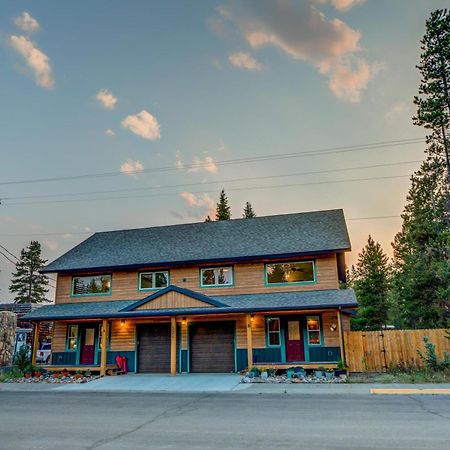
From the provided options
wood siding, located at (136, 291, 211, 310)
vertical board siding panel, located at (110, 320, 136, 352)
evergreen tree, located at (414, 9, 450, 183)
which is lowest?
vertical board siding panel, located at (110, 320, 136, 352)

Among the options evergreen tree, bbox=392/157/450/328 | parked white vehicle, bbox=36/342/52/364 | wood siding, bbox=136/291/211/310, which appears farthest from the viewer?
evergreen tree, bbox=392/157/450/328

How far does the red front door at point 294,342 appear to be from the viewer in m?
19.2

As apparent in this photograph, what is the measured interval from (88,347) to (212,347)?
6763mm

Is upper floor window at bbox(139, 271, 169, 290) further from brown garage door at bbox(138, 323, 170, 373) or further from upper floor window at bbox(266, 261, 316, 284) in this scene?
upper floor window at bbox(266, 261, 316, 284)

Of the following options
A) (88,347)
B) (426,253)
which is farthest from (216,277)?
(426,253)

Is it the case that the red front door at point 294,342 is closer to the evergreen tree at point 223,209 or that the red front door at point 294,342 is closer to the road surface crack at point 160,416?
the road surface crack at point 160,416

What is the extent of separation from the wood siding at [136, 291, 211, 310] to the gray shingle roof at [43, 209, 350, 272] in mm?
2381

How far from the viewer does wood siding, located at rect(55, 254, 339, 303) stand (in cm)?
2014

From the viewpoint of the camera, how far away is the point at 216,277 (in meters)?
21.5

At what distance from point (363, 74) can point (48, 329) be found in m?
27.7

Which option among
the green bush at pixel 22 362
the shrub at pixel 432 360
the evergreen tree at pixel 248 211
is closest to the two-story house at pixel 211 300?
the green bush at pixel 22 362

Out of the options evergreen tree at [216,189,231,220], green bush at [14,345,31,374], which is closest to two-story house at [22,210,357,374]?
green bush at [14,345,31,374]

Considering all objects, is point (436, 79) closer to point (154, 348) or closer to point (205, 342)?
point (205, 342)

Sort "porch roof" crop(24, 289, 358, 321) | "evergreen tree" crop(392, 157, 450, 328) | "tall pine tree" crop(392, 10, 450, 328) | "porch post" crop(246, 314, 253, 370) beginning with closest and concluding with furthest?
"porch roof" crop(24, 289, 358, 321) < "porch post" crop(246, 314, 253, 370) < "tall pine tree" crop(392, 10, 450, 328) < "evergreen tree" crop(392, 157, 450, 328)
